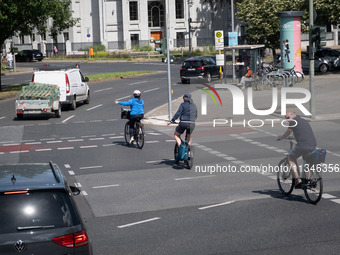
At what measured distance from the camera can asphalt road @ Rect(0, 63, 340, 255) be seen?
9.84 m

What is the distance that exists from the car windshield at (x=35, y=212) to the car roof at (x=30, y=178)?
0.09 m

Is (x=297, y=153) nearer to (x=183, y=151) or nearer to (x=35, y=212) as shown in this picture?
(x=183, y=151)

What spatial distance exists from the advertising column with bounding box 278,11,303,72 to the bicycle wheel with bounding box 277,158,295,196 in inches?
1029

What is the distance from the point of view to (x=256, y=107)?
28.8 m

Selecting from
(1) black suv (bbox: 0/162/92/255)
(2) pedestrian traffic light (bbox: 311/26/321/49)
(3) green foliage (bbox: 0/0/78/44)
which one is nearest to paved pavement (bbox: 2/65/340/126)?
(2) pedestrian traffic light (bbox: 311/26/321/49)

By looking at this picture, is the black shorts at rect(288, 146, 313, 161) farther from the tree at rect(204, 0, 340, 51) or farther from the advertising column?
the tree at rect(204, 0, 340, 51)

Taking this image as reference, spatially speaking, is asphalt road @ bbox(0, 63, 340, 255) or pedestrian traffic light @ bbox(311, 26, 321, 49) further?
pedestrian traffic light @ bbox(311, 26, 321, 49)

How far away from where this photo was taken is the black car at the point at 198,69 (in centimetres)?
4144

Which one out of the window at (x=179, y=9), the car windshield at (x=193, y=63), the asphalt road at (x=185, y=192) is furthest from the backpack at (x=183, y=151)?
the window at (x=179, y=9)

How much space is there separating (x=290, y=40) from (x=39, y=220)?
33.7 metres

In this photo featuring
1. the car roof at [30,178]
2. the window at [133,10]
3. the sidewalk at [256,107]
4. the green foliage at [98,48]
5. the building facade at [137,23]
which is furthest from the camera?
the window at [133,10]

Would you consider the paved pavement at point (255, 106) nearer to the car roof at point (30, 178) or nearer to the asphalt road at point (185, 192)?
the asphalt road at point (185, 192)

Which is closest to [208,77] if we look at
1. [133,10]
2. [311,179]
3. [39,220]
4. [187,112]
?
[187,112]

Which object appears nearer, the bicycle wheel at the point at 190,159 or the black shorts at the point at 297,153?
the black shorts at the point at 297,153
